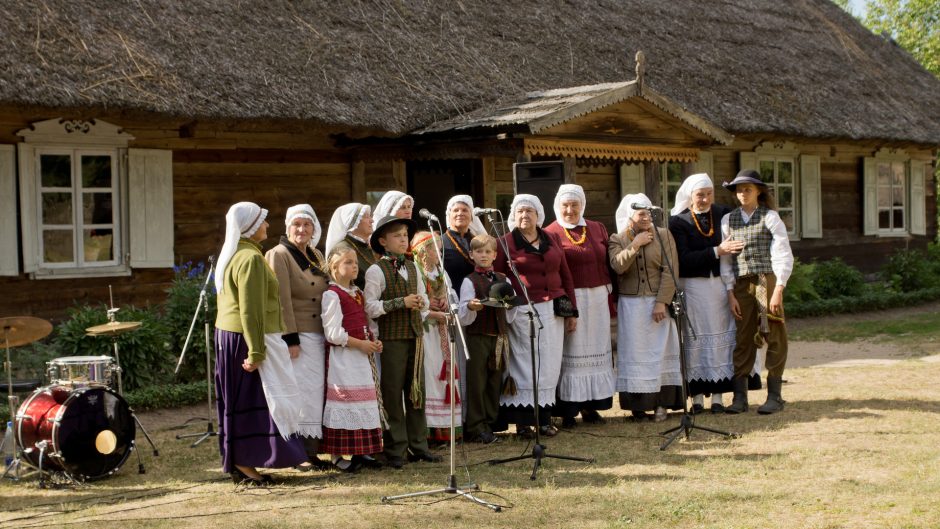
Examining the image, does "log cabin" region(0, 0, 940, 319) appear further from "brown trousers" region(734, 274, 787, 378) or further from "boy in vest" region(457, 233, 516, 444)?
"boy in vest" region(457, 233, 516, 444)

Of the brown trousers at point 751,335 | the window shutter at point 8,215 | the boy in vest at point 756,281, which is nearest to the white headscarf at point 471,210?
the boy in vest at point 756,281

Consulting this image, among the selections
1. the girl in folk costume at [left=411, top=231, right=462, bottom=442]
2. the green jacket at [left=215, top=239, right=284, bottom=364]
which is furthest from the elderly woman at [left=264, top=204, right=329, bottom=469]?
the girl in folk costume at [left=411, top=231, right=462, bottom=442]

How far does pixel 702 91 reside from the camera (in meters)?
Result: 14.7

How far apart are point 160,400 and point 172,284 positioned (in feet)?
5.66

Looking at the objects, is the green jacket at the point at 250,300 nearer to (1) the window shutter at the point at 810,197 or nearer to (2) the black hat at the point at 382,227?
(2) the black hat at the point at 382,227

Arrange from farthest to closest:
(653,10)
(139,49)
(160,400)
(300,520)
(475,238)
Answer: (653,10) < (139,49) < (160,400) < (475,238) < (300,520)

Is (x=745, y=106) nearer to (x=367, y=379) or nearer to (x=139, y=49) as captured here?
(x=139, y=49)

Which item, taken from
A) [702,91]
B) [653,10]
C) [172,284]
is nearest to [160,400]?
[172,284]

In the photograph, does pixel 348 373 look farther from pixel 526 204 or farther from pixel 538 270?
pixel 526 204

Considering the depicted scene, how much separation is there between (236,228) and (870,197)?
1518 cm

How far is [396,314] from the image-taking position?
6457 millimetres

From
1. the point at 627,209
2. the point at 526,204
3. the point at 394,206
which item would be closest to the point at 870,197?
the point at 627,209

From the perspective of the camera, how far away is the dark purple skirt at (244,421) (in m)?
5.90

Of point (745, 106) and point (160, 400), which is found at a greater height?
point (745, 106)
